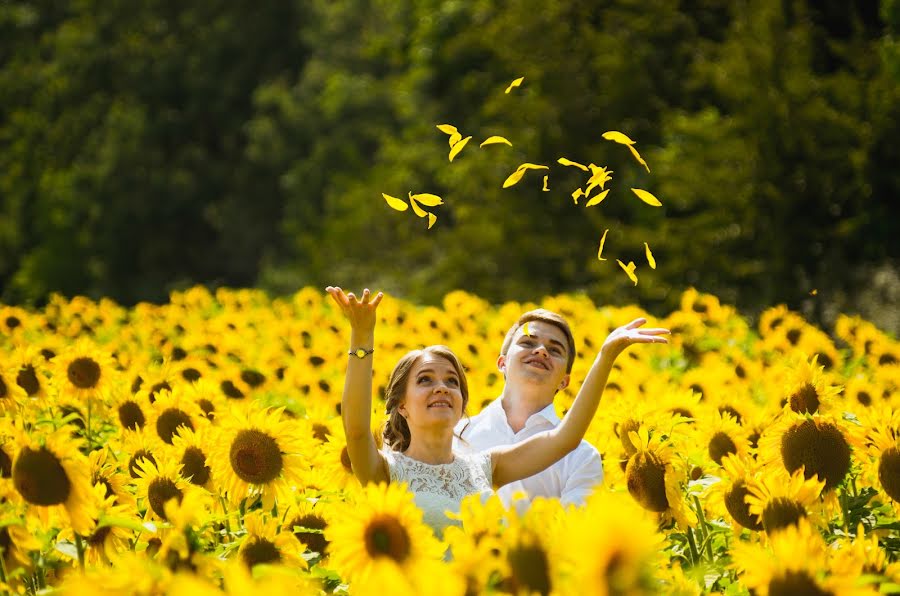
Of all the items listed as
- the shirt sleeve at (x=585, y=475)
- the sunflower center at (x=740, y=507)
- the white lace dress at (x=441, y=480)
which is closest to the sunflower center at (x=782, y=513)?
the sunflower center at (x=740, y=507)

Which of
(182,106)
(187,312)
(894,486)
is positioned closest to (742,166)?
(187,312)

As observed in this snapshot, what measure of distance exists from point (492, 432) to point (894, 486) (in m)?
1.82

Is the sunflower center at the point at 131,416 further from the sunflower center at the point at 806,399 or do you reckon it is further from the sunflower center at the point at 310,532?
the sunflower center at the point at 806,399

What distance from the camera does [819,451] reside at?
4254 millimetres

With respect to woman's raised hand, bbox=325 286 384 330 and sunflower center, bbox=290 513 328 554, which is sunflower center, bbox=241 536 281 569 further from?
woman's raised hand, bbox=325 286 384 330

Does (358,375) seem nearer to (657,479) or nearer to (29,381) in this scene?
(657,479)

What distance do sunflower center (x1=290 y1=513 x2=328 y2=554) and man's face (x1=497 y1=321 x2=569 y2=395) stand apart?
53.9 inches

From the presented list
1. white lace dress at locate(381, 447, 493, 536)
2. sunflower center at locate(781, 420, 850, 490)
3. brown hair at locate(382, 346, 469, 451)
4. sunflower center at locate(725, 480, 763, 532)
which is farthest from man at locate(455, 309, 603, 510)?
sunflower center at locate(725, 480, 763, 532)

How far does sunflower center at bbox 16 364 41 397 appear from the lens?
6477 millimetres

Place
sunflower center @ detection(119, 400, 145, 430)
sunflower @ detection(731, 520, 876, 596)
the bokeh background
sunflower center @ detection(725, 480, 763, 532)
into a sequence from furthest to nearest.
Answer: the bokeh background, sunflower center @ detection(119, 400, 145, 430), sunflower center @ detection(725, 480, 763, 532), sunflower @ detection(731, 520, 876, 596)

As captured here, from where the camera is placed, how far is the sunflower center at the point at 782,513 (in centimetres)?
357

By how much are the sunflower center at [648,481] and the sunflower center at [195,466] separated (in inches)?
57.9

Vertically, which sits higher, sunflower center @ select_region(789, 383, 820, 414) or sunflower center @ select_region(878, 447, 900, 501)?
sunflower center @ select_region(878, 447, 900, 501)

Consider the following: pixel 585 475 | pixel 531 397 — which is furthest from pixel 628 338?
pixel 531 397
